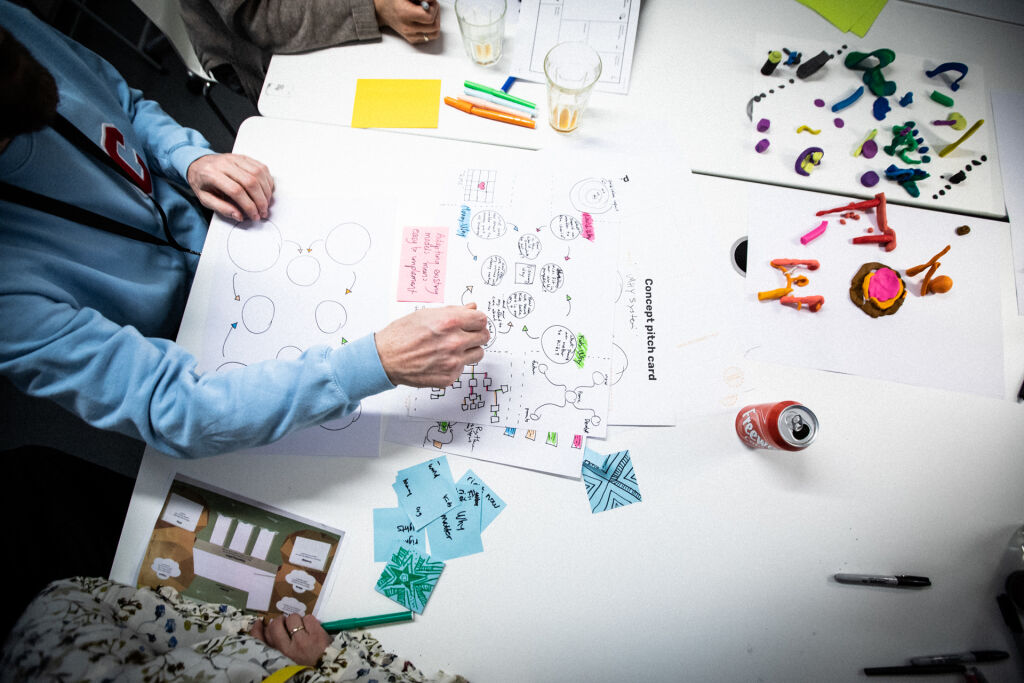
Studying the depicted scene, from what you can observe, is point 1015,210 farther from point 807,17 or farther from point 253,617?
point 253,617

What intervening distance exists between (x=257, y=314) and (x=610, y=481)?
0.63m

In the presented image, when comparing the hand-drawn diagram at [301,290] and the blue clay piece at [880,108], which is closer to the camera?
the hand-drawn diagram at [301,290]

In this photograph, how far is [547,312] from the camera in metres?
0.80

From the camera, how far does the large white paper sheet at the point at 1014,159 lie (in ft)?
2.83

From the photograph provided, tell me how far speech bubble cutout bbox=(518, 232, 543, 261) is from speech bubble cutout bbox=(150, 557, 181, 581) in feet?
2.38

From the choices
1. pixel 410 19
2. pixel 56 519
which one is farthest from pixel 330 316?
pixel 56 519

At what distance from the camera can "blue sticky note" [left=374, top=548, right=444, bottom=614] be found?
0.73 m

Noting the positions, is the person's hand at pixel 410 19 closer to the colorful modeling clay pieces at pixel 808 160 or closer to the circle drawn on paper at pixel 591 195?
the circle drawn on paper at pixel 591 195

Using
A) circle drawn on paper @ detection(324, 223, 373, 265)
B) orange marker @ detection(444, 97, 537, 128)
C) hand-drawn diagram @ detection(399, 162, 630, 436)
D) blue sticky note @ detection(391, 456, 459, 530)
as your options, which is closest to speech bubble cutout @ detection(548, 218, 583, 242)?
hand-drawn diagram @ detection(399, 162, 630, 436)

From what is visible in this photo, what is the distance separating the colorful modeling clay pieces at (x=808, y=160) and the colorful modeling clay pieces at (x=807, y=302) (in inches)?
9.8

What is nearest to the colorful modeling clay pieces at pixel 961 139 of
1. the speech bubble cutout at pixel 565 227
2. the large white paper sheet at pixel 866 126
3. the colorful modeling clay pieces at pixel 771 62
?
the large white paper sheet at pixel 866 126

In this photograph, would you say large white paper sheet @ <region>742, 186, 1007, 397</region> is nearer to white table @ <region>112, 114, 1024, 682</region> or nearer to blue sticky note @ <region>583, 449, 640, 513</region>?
white table @ <region>112, 114, 1024, 682</region>

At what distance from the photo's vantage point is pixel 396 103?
937 mm

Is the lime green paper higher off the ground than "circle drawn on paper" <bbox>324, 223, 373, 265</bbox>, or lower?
higher
